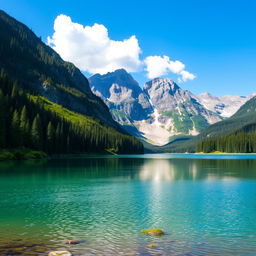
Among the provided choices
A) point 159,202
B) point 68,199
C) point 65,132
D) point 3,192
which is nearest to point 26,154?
point 65,132

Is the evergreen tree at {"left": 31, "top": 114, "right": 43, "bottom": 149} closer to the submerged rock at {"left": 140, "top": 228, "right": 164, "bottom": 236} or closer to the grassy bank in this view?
the grassy bank

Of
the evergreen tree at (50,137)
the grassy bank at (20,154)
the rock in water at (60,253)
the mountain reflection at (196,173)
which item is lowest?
the rock in water at (60,253)

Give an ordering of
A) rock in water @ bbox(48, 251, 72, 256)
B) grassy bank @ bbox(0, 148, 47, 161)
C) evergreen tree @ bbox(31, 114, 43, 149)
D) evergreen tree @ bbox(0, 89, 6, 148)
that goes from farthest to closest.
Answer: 1. evergreen tree @ bbox(31, 114, 43, 149)
2. evergreen tree @ bbox(0, 89, 6, 148)
3. grassy bank @ bbox(0, 148, 47, 161)
4. rock in water @ bbox(48, 251, 72, 256)

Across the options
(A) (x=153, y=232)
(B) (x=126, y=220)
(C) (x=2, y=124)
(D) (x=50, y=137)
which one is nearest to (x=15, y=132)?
(C) (x=2, y=124)

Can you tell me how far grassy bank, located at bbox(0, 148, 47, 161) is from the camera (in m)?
112

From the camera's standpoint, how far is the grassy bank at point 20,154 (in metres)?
112

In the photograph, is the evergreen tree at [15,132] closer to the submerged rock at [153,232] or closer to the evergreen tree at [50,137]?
the evergreen tree at [50,137]

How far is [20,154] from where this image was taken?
120438 millimetres

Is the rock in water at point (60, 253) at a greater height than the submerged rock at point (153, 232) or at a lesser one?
greater

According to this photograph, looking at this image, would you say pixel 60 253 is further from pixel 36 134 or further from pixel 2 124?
pixel 36 134

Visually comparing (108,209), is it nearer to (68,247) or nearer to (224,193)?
(68,247)

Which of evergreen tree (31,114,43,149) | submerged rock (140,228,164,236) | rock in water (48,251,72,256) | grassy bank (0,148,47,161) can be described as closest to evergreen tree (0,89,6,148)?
grassy bank (0,148,47,161)

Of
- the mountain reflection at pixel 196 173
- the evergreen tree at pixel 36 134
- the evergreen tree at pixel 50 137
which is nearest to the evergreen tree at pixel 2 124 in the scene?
the evergreen tree at pixel 36 134

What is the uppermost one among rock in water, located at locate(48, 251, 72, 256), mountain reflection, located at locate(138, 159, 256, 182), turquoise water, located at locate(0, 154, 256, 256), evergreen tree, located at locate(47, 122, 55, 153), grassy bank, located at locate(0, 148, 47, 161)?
evergreen tree, located at locate(47, 122, 55, 153)
